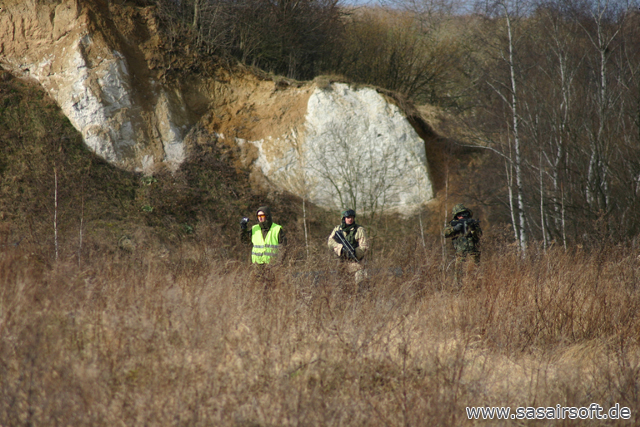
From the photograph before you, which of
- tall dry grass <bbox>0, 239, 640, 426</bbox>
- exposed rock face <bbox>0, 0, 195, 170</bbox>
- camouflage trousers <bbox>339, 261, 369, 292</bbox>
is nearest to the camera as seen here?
tall dry grass <bbox>0, 239, 640, 426</bbox>

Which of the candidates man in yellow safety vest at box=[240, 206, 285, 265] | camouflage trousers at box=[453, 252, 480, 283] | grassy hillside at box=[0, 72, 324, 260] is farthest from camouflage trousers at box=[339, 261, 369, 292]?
grassy hillside at box=[0, 72, 324, 260]

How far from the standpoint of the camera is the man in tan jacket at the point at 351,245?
6611 millimetres

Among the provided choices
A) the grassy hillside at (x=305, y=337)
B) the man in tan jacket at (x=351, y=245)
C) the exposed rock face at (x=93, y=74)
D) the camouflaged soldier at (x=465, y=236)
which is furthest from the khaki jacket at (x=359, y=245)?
the exposed rock face at (x=93, y=74)

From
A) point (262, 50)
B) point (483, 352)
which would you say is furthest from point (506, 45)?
point (483, 352)

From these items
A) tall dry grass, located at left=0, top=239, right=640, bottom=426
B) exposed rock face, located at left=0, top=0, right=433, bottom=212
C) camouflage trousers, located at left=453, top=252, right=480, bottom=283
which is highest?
exposed rock face, located at left=0, top=0, right=433, bottom=212

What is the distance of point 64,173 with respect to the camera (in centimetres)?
1389

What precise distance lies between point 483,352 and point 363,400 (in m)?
1.79

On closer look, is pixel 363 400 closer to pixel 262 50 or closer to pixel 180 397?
pixel 180 397

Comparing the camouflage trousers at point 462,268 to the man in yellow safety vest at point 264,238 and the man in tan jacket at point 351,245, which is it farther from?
the man in yellow safety vest at point 264,238

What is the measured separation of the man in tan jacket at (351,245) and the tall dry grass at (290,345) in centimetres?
68

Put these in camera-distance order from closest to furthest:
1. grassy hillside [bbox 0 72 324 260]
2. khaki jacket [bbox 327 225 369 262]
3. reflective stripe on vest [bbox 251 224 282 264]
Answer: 1. khaki jacket [bbox 327 225 369 262]
2. reflective stripe on vest [bbox 251 224 282 264]
3. grassy hillside [bbox 0 72 324 260]

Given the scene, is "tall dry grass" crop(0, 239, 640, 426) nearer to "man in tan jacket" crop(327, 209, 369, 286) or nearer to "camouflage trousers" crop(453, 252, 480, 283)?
"camouflage trousers" crop(453, 252, 480, 283)

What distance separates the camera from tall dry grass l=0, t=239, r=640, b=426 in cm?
316

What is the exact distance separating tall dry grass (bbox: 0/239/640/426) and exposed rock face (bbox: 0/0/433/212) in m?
10.9
